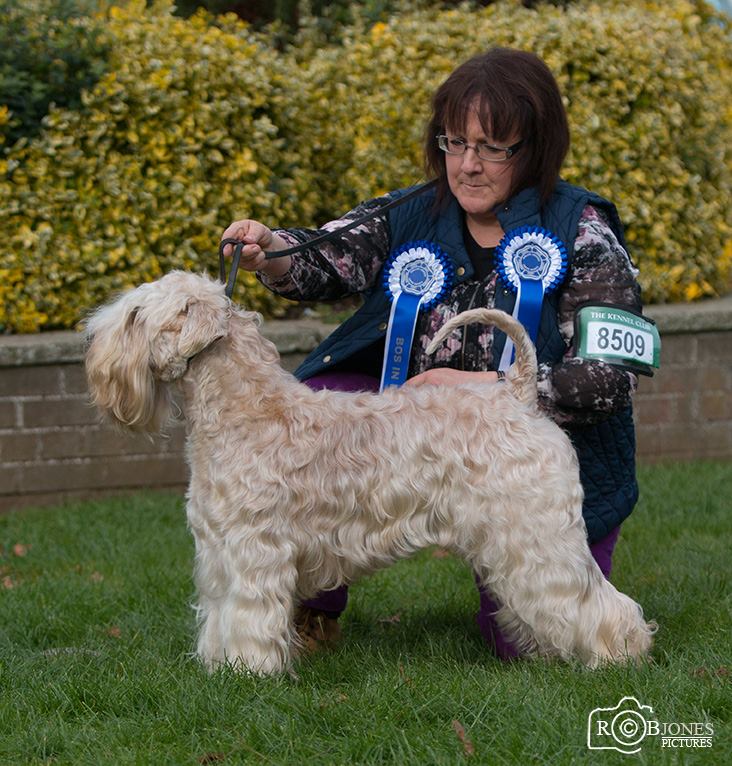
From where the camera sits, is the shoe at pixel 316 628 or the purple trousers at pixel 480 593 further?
the shoe at pixel 316 628

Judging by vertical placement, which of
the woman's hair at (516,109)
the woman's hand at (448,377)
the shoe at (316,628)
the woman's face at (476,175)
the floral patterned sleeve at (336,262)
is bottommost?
the shoe at (316,628)

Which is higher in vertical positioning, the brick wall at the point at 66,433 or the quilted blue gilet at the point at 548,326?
the quilted blue gilet at the point at 548,326

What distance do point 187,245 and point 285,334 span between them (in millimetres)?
781

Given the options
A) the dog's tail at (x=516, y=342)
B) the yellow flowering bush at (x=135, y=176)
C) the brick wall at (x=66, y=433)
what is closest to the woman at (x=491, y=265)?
the dog's tail at (x=516, y=342)

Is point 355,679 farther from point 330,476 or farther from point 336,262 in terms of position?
point 336,262

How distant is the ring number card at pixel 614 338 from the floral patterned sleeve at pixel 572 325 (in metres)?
0.03

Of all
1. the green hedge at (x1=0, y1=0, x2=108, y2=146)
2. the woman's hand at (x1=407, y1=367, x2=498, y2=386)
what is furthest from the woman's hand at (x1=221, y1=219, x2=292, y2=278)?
the green hedge at (x1=0, y1=0, x2=108, y2=146)

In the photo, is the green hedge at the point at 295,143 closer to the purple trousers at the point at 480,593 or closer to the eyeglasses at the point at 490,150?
the purple trousers at the point at 480,593

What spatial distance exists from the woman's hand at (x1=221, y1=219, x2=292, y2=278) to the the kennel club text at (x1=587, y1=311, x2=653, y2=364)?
1074 mm

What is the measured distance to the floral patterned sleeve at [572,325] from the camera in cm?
395

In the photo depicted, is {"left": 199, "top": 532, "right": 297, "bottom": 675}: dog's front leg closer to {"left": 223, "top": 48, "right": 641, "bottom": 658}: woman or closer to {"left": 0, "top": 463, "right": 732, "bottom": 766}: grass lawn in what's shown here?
{"left": 0, "top": 463, "right": 732, "bottom": 766}: grass lawn

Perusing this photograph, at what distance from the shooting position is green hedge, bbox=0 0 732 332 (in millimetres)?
6773

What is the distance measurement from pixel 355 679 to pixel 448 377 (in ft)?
3.41

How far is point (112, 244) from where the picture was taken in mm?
6777
